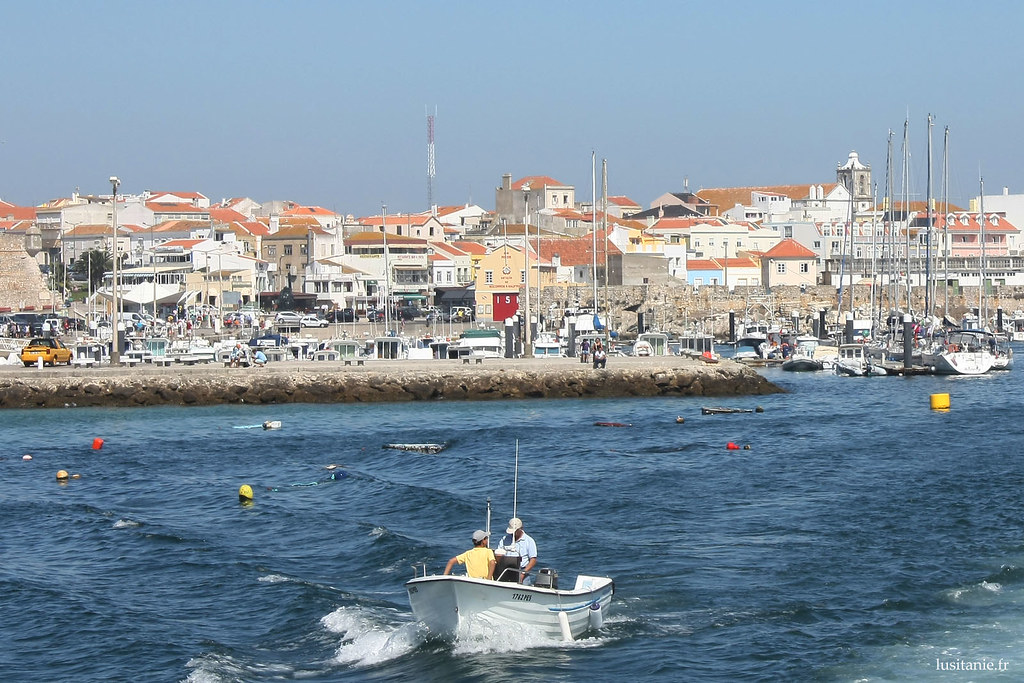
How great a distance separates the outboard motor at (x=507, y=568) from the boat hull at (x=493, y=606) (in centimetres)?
38

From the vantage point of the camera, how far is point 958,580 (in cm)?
1959

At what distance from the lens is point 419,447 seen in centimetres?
3394

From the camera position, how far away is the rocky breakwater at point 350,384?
44.7m

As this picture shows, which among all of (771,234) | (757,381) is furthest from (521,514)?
(771,234)

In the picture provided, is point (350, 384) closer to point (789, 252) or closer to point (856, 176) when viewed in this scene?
point (789, 252)

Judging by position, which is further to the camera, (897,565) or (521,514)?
(521,514)

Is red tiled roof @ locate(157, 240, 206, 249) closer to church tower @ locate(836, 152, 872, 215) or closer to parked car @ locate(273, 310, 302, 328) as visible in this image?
parked car @ locate(273, 310, 302, 328)

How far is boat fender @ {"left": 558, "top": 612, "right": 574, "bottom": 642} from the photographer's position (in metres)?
16.5

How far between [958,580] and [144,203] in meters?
116

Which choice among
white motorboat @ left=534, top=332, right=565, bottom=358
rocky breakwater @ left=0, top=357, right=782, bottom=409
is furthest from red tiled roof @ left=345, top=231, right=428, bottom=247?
rocky breakwater @ left=0, top=357, right=782, bottom=409

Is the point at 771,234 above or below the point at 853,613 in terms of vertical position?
above

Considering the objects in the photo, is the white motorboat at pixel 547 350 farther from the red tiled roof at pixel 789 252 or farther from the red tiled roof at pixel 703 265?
the red tiled roof at pixel 789 252

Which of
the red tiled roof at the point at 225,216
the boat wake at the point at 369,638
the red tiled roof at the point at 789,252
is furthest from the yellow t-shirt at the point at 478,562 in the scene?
the red tiled roof at the point at 225,216

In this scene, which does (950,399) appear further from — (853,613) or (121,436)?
(853,613)
